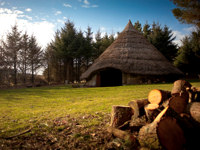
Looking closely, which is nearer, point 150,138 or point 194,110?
point 150,138

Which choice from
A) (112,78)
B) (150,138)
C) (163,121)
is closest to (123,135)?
(150,138)

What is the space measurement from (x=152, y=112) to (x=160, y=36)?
28.2 m

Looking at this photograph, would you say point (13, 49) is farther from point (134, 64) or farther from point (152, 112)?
point (152, 112)

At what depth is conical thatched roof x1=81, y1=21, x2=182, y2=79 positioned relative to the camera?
15.5 metres

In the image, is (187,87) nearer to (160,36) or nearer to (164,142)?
(164,142)

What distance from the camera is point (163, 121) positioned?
2338mm

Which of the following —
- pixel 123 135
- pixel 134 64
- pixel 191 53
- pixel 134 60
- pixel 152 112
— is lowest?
pixel 123 135

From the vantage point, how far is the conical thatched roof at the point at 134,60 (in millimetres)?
15539

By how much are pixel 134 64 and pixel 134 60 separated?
0.71 metres

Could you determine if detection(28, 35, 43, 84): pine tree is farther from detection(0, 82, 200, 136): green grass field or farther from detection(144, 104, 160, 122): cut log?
detection(144, 104, 160, 122): cut log

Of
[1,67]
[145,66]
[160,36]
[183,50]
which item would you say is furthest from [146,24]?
[1,67]

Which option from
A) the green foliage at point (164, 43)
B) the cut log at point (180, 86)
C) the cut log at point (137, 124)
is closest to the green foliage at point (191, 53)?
the green foliage at point (164, 43)

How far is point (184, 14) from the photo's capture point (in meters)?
12.0

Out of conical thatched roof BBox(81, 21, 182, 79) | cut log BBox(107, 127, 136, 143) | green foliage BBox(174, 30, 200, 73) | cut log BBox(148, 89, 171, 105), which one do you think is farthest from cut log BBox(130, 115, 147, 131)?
green foliage BBox(174, 30, 200, 73)
